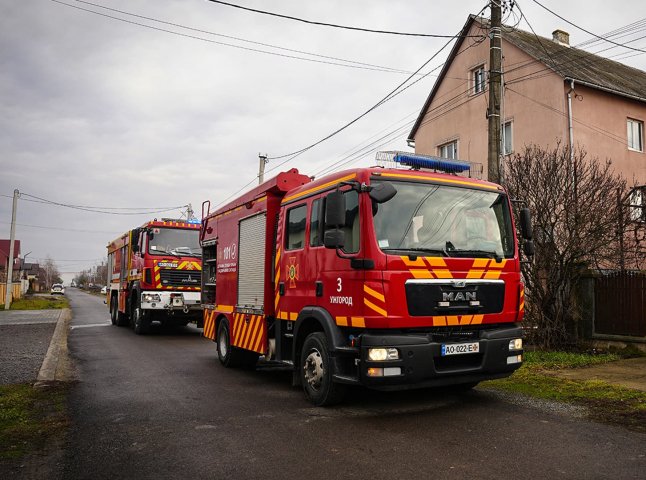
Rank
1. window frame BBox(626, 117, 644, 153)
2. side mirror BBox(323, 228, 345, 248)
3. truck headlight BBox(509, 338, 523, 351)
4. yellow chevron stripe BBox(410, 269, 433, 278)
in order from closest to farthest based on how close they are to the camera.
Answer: yellow chevron stripe BBox(410, 269, 433, 278)
side mirror BBox(323, 228, 345, 248)
truck headlight BBox(509, 338, 523, 351)
window frame BBox(626, 117, 644, 153)

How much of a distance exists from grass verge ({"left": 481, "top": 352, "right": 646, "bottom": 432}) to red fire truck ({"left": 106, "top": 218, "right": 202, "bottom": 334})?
9.39 m

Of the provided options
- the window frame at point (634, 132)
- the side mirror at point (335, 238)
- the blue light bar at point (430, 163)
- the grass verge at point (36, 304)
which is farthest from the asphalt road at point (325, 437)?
the grass verge at point (36, 304)

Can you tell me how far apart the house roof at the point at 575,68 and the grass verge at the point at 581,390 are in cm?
1261

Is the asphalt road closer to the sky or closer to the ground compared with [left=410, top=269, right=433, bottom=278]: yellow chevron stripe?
closer to the ground

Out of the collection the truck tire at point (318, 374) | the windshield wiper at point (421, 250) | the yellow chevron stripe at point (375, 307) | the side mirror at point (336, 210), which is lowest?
the truck tire at point (318, 374)

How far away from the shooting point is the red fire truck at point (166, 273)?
15.0 metres

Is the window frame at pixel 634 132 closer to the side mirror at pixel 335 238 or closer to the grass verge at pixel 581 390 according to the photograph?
the grass verge at pixel 581 390

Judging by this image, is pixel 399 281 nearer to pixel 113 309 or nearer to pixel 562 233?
pixel 562 233

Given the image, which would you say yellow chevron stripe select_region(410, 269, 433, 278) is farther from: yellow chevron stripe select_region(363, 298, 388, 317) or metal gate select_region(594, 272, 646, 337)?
metal gate select_region(594, 272, 646, 337)

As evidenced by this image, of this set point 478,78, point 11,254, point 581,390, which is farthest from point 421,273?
point 11,254

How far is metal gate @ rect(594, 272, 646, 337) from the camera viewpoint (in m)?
10.1

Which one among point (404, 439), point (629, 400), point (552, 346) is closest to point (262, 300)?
point (404, 439)

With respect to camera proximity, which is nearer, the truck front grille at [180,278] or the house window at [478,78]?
the truck front grille at [180,278]

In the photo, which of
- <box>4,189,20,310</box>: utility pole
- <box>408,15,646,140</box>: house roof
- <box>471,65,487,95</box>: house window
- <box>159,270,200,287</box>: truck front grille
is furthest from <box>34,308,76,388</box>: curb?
<box>4,189,20,310</box>: utility pole
